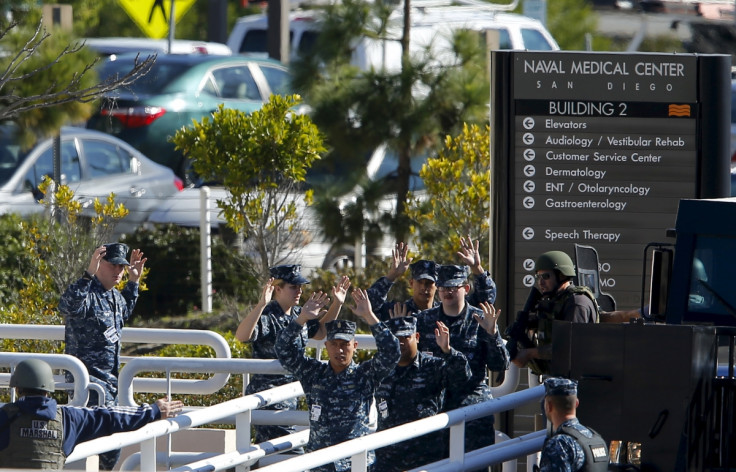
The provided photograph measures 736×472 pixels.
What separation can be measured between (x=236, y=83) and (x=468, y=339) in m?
10.6

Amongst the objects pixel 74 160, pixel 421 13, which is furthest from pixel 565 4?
pixel 74 160

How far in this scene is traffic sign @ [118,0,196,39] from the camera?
20.9 m

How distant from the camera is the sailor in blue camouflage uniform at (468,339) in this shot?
734 centimetres

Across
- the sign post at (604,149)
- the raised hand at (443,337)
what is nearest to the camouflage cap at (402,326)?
the raised hand at (443,337)

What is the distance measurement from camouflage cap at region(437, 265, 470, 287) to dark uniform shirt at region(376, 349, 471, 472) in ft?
1.89

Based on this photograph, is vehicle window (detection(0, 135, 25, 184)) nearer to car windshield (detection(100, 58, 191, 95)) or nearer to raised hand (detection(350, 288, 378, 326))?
car windshield (detection(100, 58, 191, 95))

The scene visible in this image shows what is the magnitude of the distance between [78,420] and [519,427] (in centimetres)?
350

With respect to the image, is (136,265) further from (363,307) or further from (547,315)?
(547,315)

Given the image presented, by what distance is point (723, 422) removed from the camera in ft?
20.5

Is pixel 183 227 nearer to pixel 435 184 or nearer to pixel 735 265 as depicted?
pixel 435 184

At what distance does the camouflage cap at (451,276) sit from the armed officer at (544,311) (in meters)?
0.54

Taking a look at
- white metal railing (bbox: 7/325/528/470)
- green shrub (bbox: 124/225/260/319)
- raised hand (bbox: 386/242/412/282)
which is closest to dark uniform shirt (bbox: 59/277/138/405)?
white metal railing (bbox: 7/325/528/470)

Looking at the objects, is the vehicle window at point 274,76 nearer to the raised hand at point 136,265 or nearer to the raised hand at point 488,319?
the raised hand at point 136,265

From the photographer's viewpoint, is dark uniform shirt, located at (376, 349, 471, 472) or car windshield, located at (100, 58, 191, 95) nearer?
dark uniform shirt, located at (376, 349, 471, 472)
